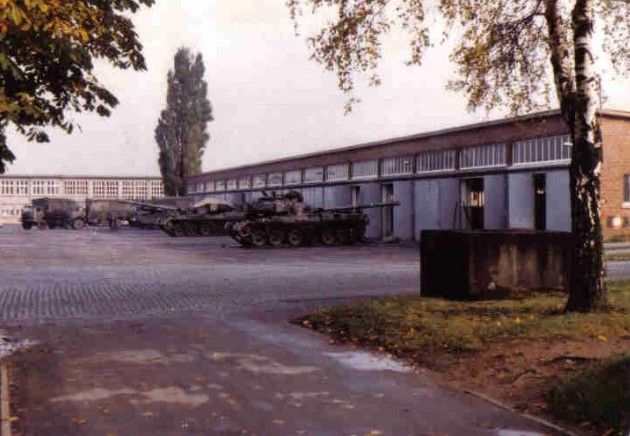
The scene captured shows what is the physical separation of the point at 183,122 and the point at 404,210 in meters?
28.5

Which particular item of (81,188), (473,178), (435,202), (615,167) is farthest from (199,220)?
(81,188)

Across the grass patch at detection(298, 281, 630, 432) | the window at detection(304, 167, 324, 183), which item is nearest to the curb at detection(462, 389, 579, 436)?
the grass patch at detection(298, 281, 630, 432)

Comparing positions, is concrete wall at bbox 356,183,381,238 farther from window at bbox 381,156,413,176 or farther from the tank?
the tank

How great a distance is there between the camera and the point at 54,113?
992 centimetres

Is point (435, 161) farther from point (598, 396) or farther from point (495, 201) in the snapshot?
point (598, 396)

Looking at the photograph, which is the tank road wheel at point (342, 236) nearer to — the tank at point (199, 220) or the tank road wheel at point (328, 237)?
the tank road wheel at point (328, 237)

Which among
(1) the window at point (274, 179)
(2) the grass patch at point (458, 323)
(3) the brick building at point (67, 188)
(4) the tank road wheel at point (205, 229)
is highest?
(3) the brick building at point (67, 188)

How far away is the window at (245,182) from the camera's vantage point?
206 ft

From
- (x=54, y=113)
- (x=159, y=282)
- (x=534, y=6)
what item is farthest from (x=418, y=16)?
(x=159, y=282)

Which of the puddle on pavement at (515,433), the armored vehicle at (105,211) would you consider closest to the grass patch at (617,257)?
the puddle on pavement at (515,433)

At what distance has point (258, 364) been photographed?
8.23 metres

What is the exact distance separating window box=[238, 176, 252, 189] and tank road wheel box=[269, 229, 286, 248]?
28233mm

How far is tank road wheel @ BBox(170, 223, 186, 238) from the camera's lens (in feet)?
148

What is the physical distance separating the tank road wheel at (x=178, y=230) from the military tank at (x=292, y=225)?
952 centimetres
